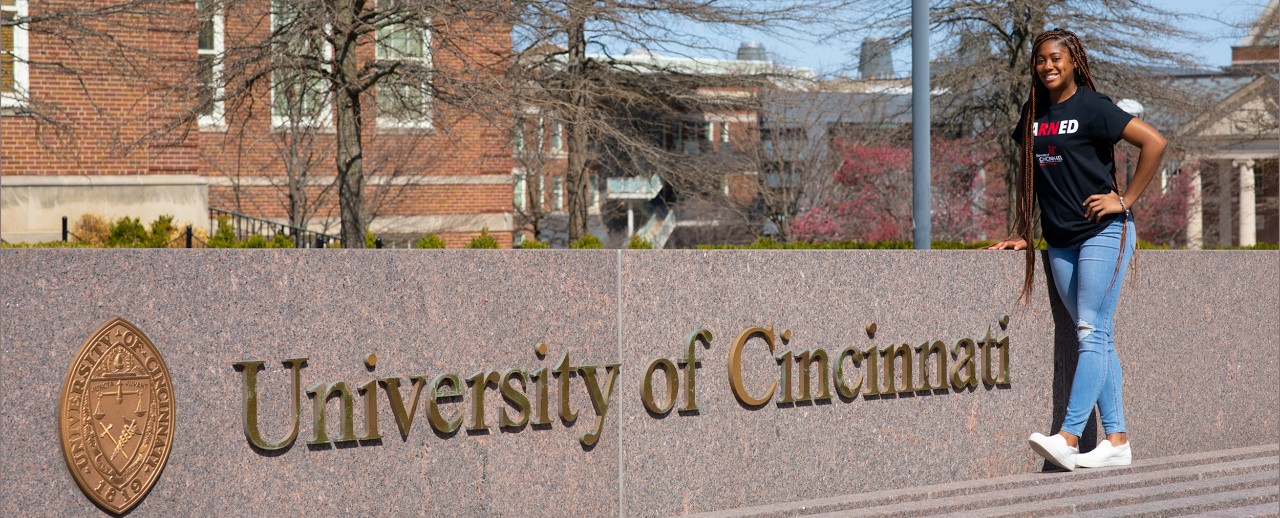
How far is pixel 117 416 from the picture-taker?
430cm

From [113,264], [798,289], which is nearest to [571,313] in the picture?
[798,289]

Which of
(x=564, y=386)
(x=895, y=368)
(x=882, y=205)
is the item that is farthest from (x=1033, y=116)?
(x=882, y=205)

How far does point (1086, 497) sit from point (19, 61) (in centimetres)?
1438

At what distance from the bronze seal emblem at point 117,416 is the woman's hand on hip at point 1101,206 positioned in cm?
419

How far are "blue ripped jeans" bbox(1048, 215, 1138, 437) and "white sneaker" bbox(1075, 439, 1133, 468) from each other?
0.15 meters

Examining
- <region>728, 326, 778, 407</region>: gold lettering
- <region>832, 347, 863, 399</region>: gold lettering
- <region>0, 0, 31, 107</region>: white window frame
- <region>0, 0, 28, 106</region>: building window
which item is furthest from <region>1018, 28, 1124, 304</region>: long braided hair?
<region>0, 0, 31, 107</region>: white window frame

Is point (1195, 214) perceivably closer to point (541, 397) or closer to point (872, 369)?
point (872, 369)

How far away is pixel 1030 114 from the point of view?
646 centimetres

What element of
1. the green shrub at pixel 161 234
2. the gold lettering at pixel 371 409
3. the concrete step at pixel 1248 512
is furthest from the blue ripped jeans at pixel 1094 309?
the green shrub at pixel 161 234

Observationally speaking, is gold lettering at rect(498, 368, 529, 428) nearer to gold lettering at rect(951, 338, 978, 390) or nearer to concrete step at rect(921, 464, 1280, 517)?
concrete step at rect(921, 464, 1280, 517)

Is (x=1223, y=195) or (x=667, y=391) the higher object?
(x=1223, y=195)

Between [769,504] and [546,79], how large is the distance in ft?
36.4

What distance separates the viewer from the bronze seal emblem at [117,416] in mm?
4234

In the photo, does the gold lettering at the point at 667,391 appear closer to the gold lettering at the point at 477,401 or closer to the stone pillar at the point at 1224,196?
the gold lettering at the point at 477,401
